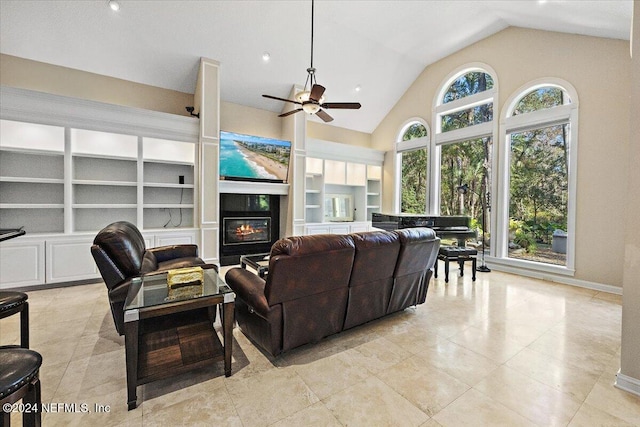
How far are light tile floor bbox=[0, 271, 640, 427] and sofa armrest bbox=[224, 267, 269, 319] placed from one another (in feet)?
1.47

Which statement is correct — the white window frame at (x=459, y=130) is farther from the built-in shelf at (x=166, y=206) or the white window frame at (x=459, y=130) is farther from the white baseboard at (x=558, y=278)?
the built-in shelf at (x=166, y=206)

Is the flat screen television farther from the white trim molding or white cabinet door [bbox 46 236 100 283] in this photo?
white cabinet door [bbox 46 236 100 283]

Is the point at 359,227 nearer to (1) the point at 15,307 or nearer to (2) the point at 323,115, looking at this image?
(2) the point at 323,115

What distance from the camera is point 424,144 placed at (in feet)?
22.0

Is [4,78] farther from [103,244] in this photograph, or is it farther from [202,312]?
[202,312]

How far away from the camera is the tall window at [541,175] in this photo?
14.9ft

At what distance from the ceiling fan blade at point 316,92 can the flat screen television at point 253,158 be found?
2.36 meters

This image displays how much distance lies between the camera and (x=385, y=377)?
79.4 inches

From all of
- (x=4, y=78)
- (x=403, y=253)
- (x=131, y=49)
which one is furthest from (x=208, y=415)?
(x=4, y=78)

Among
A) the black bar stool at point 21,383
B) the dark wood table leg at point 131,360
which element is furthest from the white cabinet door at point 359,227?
the black bar stool at point 21,383

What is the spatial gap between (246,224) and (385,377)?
14.7 ft

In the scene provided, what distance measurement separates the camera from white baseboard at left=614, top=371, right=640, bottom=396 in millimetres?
1847

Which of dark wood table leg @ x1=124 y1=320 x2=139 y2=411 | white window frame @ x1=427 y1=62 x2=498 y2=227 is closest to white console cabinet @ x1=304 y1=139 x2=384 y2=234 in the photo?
white window frame @ x1=427 y1=62 x2=498 y2=227

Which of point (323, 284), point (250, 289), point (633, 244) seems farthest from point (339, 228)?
point (633, 244)
